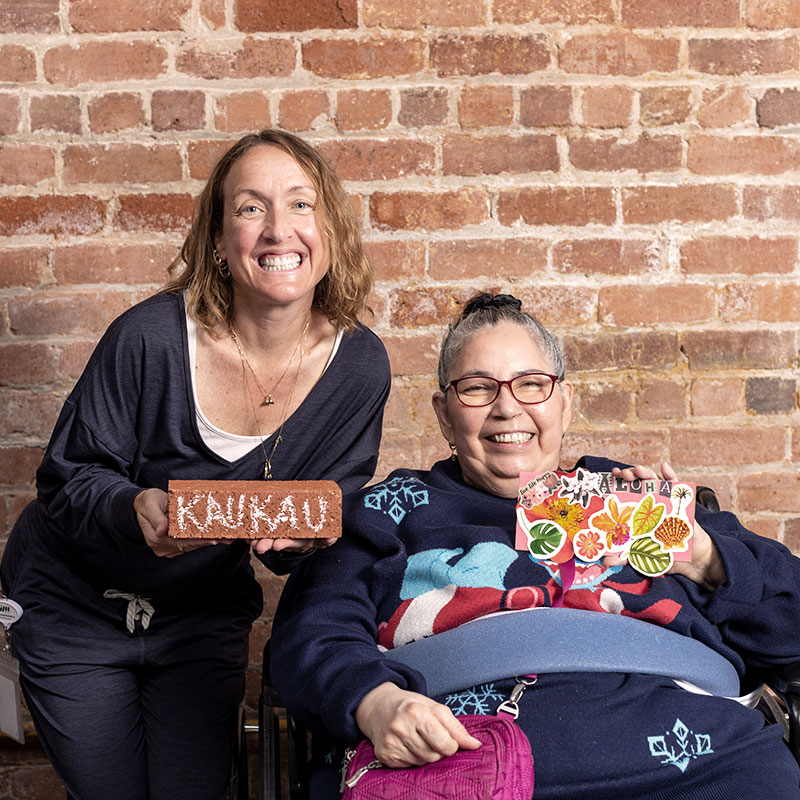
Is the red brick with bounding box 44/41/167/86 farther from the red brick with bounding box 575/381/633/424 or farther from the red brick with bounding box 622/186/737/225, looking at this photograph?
the red brick with bounding box 575/381/633/424

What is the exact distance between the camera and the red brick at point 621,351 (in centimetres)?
242

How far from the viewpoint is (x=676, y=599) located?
159cm

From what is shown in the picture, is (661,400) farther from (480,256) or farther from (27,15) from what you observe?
(27,15)

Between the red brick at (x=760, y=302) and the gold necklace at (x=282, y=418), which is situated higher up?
the red brick at (x=760, y=302)

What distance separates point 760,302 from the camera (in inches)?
95.1

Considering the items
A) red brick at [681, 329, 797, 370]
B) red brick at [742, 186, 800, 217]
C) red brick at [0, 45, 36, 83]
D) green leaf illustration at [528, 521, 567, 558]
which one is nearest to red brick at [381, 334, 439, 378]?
red brick at [681, 329, 797, 370]

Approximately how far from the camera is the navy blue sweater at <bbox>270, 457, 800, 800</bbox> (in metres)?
1.37

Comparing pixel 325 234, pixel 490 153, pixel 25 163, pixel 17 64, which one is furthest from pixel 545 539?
pixel 17 64

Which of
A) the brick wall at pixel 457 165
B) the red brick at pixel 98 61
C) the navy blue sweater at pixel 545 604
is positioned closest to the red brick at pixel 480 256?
the brick wall at pixel 457 165

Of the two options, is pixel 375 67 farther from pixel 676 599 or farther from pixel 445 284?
pixel 676 599

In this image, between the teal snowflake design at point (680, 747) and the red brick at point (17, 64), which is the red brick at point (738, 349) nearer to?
the teal snowflake design at point (680, 747)

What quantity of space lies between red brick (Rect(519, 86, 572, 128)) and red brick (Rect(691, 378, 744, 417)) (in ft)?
2.44

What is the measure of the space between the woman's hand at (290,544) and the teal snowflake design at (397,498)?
0.13 metres

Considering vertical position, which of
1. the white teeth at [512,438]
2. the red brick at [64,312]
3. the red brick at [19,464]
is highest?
the red brick at [64,312]
